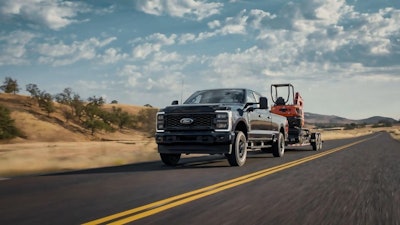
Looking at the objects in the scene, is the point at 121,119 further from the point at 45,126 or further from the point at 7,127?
the point at 7,127

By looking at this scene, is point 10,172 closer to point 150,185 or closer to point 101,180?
point 101,180

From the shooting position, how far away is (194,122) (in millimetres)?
12367

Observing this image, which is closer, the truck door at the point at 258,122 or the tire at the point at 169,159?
the tire at the point at 169,159

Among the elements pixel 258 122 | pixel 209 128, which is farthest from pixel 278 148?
pixel 209 128

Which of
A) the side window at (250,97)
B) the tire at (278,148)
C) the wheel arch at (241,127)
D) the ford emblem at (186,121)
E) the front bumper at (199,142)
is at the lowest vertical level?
the tire at (278,148)

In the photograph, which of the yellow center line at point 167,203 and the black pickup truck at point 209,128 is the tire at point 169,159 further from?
the yellow center line at point 167,203

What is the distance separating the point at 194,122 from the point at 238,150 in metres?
1.50

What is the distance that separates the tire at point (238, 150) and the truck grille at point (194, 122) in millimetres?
915

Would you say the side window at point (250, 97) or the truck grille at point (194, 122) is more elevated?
the side window at point (250, 97)

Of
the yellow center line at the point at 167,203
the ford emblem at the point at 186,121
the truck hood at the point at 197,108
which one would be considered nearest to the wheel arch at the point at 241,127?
the truck hood at the point at 197,108

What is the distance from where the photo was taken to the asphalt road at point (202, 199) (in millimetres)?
5332

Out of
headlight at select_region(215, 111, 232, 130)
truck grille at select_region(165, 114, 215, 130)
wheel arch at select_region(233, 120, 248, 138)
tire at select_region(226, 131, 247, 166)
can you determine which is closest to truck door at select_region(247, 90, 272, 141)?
wheel arch at select_region(233, 120, 248, 138)

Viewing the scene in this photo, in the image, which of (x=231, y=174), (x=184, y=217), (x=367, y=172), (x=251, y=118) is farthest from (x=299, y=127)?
(x=184, y=217)

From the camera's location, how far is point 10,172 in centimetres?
1225
